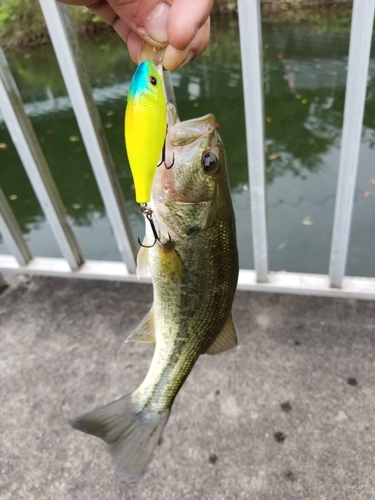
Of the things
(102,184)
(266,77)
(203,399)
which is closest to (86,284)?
(102,184)

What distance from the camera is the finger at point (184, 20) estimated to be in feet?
3.44

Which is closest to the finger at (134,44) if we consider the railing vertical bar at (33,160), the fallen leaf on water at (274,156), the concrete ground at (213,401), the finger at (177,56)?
the finger at (177,56)

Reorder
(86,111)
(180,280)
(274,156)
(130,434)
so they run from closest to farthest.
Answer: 1. (180,280)
2. (130,434)
3. (86,111)
4. (274,156)

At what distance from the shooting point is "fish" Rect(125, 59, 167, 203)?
994mm

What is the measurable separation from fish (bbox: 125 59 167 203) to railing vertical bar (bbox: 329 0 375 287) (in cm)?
104

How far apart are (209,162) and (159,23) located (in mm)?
377

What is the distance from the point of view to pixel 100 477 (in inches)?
86.9

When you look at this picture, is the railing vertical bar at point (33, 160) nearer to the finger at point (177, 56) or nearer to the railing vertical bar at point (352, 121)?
the finger at point (177, 56)

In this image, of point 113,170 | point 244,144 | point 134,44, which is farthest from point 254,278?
point 244,144

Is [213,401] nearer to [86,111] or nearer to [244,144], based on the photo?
[86,111]

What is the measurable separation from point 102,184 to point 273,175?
2.20 m

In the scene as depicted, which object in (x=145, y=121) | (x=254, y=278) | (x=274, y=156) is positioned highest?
(x=145, y=121)

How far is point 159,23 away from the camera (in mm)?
1184

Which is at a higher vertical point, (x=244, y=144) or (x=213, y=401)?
(x=244, y=144)
